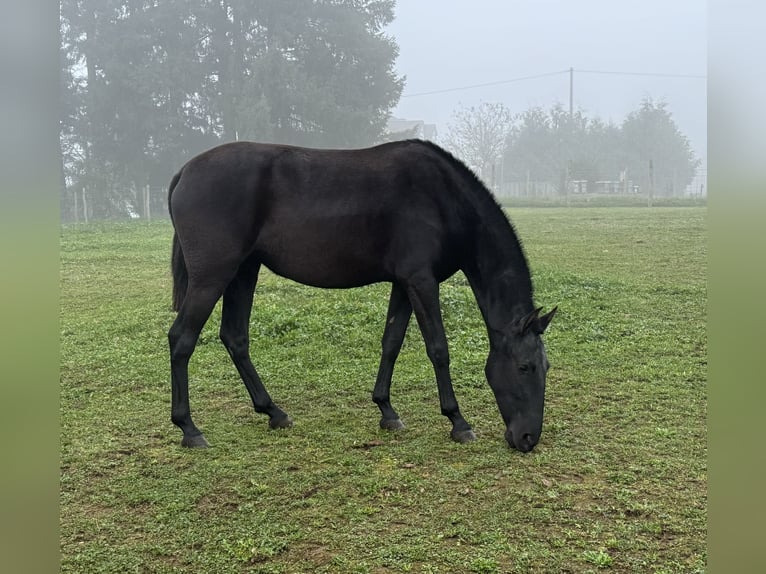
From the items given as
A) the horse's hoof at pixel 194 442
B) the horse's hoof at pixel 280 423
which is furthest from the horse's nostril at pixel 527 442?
the horse's hoof at pixel 194 442

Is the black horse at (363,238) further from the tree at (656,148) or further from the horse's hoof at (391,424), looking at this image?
the tree at (656,148)

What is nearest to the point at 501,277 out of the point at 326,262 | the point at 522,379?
the point at 522,379

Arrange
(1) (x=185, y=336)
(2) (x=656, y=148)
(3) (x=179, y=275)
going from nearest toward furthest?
(1) (x=185, y=336) → (3) (x=179, y=275) → (2) (x=656, y=148)

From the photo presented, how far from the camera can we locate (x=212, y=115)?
39.5 feet

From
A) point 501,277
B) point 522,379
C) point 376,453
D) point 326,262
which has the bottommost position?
point 376,453

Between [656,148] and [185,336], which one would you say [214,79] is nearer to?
[185,336]

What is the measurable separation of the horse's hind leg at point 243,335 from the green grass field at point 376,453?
14 cm

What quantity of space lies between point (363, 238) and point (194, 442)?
177cm

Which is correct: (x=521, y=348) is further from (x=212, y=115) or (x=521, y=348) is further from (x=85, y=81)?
(x=85, y=81)

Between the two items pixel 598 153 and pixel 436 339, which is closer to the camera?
pixel 436 339

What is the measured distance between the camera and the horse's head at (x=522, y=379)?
376 cm

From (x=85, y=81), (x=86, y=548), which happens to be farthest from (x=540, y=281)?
(x=85, y=81)

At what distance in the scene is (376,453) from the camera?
3.85 m
